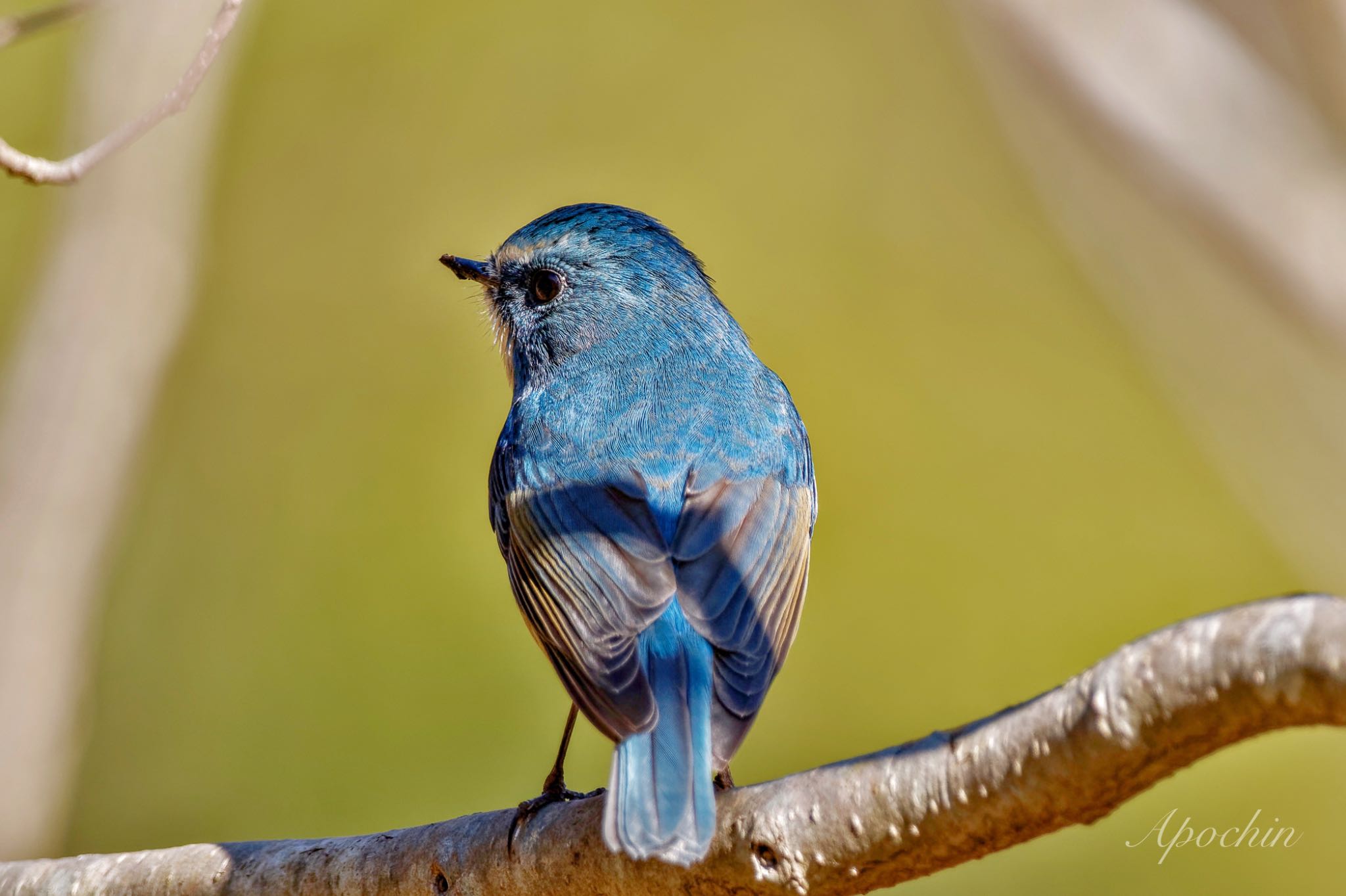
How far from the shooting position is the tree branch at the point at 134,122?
300cm

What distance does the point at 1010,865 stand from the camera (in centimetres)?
489

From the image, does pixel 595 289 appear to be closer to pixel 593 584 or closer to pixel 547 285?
pixel 547 285

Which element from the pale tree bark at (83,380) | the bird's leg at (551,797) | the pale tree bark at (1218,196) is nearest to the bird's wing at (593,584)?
the bird's leg at (551,797)

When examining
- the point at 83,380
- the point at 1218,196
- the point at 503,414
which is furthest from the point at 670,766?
the point at 83,380

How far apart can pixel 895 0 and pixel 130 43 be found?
386cm

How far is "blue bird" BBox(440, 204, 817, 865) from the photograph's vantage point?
2.88 m

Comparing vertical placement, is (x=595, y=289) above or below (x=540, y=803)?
above

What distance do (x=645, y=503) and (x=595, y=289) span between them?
3.72ft

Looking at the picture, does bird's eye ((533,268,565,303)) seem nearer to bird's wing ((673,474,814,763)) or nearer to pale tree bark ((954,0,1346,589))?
bird's wing ((673,474,814,763))

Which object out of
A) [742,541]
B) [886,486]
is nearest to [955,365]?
[886,486]

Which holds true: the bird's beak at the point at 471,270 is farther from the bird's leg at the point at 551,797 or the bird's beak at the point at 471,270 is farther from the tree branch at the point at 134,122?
the bird's leg at the point at 551,797

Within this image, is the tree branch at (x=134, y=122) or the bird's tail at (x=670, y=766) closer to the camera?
the bird's tail at (x=670, y=766)

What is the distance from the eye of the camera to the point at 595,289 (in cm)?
444

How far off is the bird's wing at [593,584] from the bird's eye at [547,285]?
0.88 metres
